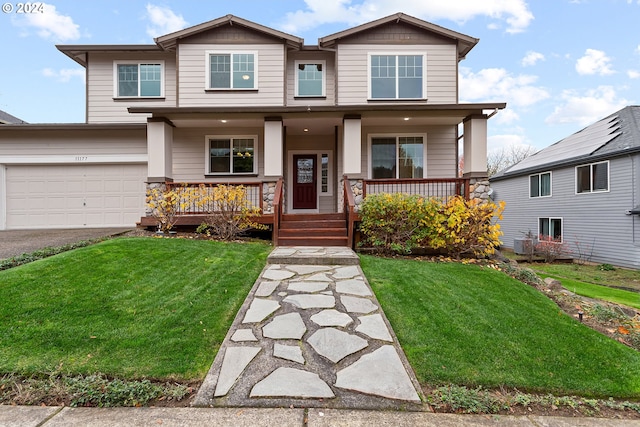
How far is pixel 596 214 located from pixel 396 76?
32.7 ft

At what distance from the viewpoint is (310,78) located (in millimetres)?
10609

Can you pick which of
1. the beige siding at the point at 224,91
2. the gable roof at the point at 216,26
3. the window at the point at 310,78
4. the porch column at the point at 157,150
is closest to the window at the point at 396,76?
the window at the point at 310,78

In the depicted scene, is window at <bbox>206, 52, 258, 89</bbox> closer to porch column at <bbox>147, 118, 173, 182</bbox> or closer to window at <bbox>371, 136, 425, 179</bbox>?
porch column at <bbox>147, 118, 173, 182</bbox>

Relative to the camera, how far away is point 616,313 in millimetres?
4152

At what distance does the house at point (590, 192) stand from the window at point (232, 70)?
13.4 metres

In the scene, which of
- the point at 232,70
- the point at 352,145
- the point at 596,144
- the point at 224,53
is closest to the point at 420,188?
the point at 352,145

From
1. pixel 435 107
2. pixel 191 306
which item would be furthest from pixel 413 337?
pixel 435 107

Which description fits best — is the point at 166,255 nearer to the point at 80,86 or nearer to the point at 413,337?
the point at 413,337

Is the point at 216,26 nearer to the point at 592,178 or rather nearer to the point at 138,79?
the point at 138,79

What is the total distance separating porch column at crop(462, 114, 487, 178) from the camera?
26.2 feet

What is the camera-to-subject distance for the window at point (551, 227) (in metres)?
14.2

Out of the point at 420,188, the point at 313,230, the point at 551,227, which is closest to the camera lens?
the point at 313,230

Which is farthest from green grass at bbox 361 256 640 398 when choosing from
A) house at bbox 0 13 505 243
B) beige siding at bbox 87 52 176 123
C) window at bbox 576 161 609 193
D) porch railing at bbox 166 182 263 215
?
window at bbox 576 161 609 193

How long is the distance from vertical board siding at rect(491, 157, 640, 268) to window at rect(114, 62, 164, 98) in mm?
16809
